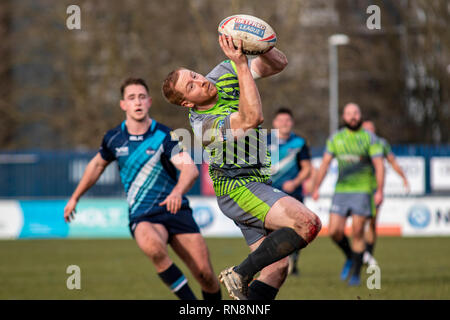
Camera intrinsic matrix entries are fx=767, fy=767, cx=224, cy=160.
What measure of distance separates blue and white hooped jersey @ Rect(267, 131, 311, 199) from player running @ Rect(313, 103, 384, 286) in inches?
30.4

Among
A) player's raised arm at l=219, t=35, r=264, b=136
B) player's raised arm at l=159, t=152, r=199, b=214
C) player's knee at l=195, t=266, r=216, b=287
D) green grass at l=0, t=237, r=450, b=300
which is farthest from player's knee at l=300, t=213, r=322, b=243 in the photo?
green grass at l=0, t=237, r=450, b=300

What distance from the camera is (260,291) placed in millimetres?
6047

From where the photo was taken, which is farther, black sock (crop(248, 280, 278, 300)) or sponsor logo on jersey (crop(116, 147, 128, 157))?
sponsor logo on jersey (crop(116, 147, 128, 157))

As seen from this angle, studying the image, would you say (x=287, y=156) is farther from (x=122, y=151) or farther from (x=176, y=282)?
(x=176, y=282)

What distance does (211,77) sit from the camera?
626 cm

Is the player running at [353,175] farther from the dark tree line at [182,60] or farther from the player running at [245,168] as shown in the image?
the dark tree line at [182,60]

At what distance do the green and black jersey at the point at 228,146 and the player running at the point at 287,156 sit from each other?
613 cm

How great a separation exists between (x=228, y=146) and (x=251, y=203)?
0.48 m

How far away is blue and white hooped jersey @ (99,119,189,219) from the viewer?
790 centimetres

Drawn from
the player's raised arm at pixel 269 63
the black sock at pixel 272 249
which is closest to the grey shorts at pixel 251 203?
the black sock at pixel 272 249

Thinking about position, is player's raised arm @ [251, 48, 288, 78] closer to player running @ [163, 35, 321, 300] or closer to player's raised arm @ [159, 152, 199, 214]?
player running @ [163, 35, 321, 300]

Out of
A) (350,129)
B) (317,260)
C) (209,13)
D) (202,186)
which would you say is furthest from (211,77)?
(209,13)

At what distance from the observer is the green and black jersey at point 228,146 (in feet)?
19.3
